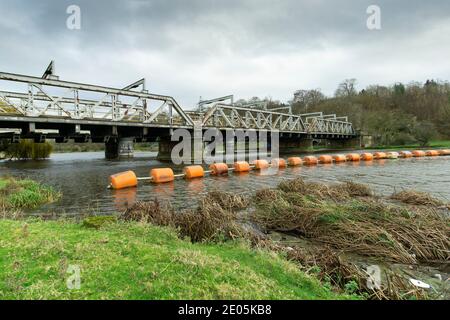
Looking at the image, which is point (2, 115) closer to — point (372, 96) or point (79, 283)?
point (79, 283)

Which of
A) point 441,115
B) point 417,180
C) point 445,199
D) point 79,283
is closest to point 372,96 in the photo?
point 441,115

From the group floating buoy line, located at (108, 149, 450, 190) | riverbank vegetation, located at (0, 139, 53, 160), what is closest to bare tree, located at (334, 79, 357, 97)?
floating buoy line, located at (108, 149, 450, 190)

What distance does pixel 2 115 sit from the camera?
61.0ft

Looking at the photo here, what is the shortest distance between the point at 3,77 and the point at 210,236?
20.2m

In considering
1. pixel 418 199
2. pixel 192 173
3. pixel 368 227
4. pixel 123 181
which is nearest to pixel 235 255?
pixel 368 227

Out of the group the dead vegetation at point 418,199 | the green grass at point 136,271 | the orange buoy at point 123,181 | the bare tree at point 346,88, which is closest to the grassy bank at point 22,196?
the orange buoy at point 123,181

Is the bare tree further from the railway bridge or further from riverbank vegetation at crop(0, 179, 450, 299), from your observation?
riverbank vegetation at crop(0, 179, 450, 299)

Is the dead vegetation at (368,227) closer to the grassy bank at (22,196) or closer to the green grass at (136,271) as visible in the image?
the green grass at (136,271)

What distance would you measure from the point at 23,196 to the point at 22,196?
0.03m

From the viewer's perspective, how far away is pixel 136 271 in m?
3.60

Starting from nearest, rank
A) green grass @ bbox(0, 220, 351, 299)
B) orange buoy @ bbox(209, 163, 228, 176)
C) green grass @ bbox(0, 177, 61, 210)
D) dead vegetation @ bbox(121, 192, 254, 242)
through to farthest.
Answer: green grass @ bbox(0, 220, 351, 299) < dead vegetation @ bbox(121, 192, 254, 242) < green grass @ bbox(0, 177, 61, 210) < orange buoy @ bbox(209, 163, 228, 176)

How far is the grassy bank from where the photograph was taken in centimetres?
1003

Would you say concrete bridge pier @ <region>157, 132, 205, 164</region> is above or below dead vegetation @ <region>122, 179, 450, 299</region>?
above

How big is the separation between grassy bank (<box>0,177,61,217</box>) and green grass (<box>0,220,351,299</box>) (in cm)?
586
